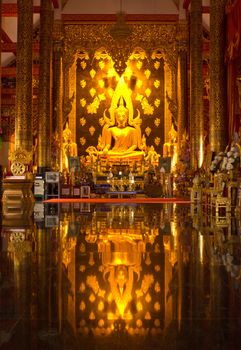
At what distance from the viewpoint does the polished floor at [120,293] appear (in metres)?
2.24

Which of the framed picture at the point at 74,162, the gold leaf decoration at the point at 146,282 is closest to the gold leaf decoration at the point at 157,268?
the gold leaf decoration at the point at 146,282

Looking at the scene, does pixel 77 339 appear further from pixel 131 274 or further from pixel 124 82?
pixel 124 82

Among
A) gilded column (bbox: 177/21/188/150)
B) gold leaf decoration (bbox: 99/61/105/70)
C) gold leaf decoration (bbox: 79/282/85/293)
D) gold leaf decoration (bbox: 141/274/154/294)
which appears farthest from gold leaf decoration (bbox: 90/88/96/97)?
gold leaf decoration (bbox: 79/282/85/293)

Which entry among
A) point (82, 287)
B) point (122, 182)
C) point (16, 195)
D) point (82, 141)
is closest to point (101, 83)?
point (82, 141)

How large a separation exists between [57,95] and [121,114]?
398 cm

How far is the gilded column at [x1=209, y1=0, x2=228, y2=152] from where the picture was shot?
12.4 meters

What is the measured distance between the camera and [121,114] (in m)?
25.4

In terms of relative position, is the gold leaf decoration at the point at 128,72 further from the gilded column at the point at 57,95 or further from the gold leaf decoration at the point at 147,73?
the gilded column at the point at 57,95

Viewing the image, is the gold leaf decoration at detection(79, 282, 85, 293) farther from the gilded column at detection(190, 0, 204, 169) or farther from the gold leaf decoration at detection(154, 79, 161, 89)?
the gold leaf decoration at detection(154, 79, 161, 89)

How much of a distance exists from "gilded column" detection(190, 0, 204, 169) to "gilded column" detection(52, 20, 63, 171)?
5473 millimetres

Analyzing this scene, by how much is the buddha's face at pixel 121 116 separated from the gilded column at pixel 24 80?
10560 mm

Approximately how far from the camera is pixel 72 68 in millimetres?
25047

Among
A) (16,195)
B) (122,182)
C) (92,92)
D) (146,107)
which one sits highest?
(92,92)

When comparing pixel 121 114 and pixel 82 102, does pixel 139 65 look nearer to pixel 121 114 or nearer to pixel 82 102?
pixel 121 114
